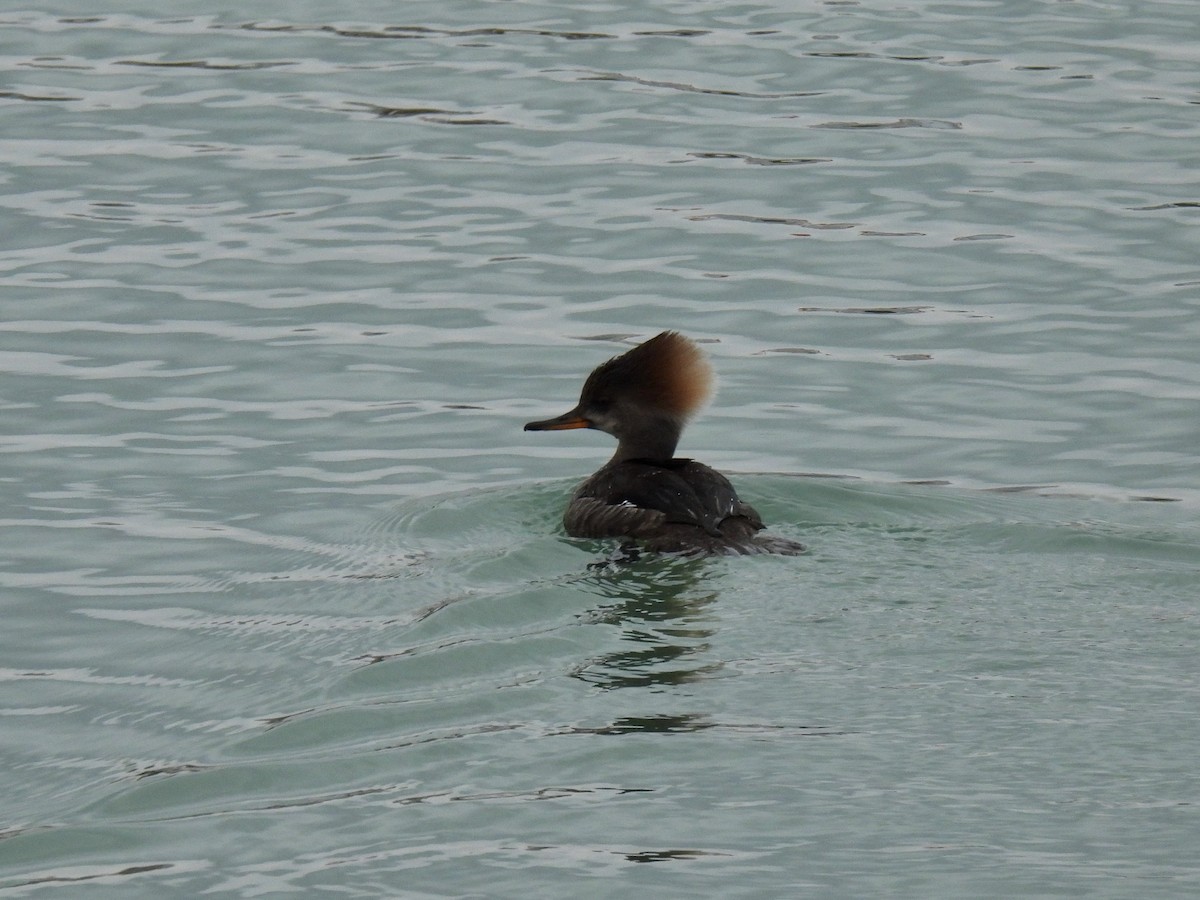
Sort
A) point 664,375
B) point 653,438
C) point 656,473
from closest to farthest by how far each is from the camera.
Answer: point 656,473, point 664,375, point 653,438

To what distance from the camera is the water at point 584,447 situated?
5703mm

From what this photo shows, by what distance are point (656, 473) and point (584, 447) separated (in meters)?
1.64

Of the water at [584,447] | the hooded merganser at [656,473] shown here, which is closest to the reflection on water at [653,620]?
the water at [584,447]

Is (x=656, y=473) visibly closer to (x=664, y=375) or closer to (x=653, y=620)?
(x=664, y=375)

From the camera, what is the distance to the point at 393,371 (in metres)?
10.6

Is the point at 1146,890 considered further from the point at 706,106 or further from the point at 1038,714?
the point at 706,106

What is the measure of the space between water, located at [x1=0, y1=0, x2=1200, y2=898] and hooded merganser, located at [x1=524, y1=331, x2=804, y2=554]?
0.25 metres

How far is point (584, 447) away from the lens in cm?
1008

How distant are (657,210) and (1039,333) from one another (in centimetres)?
298

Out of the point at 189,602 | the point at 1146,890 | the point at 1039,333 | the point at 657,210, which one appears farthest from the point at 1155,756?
the point at 657,210

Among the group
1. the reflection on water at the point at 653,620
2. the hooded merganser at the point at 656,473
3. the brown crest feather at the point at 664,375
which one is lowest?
the reflection on water at the point at 653,620

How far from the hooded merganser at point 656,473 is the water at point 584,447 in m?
0.25

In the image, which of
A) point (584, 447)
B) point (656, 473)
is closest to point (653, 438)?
point (656, 473)

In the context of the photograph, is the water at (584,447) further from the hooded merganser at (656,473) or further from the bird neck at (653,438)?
the bird neck at (653,438)
